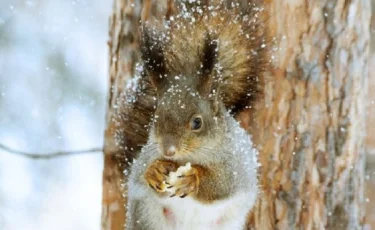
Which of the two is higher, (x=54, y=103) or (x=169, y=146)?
(x=54, y=103)

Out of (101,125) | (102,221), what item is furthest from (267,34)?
(102,221)

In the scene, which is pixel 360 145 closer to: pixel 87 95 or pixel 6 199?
pixel 87 95

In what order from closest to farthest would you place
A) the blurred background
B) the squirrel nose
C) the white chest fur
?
1. the squirrel nose
2. the white chest fur
3. the blurred background

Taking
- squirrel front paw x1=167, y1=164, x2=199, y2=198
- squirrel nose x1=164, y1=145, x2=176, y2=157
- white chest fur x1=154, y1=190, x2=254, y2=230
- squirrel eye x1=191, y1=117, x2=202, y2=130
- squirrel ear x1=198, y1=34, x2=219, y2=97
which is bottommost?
white chest fur x1=154, y1=190, x2=254, y2=230

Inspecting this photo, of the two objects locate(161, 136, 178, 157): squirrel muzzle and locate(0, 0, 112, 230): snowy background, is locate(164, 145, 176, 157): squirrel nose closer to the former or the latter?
locate(161, 136, 178, 157): squirrel muzzle

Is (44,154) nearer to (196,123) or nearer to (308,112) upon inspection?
(196,123)

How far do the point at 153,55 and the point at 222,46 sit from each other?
13cm

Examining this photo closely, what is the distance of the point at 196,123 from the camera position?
3.58 feet

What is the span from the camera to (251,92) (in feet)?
3.84

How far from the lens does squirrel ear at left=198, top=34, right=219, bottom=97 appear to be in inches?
43.4

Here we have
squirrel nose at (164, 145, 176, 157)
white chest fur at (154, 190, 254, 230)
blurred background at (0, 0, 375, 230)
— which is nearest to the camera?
squirrel nose at (164, 145, 176, 157)

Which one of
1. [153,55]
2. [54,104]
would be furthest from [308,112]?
[54,104]

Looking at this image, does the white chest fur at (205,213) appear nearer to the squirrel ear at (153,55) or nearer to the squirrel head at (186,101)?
the squirrel head at (186,101)

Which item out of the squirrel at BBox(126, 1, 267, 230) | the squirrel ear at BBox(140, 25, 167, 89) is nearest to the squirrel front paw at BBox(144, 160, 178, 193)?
the squirrel at BBox(126, 1, 267, 230)
